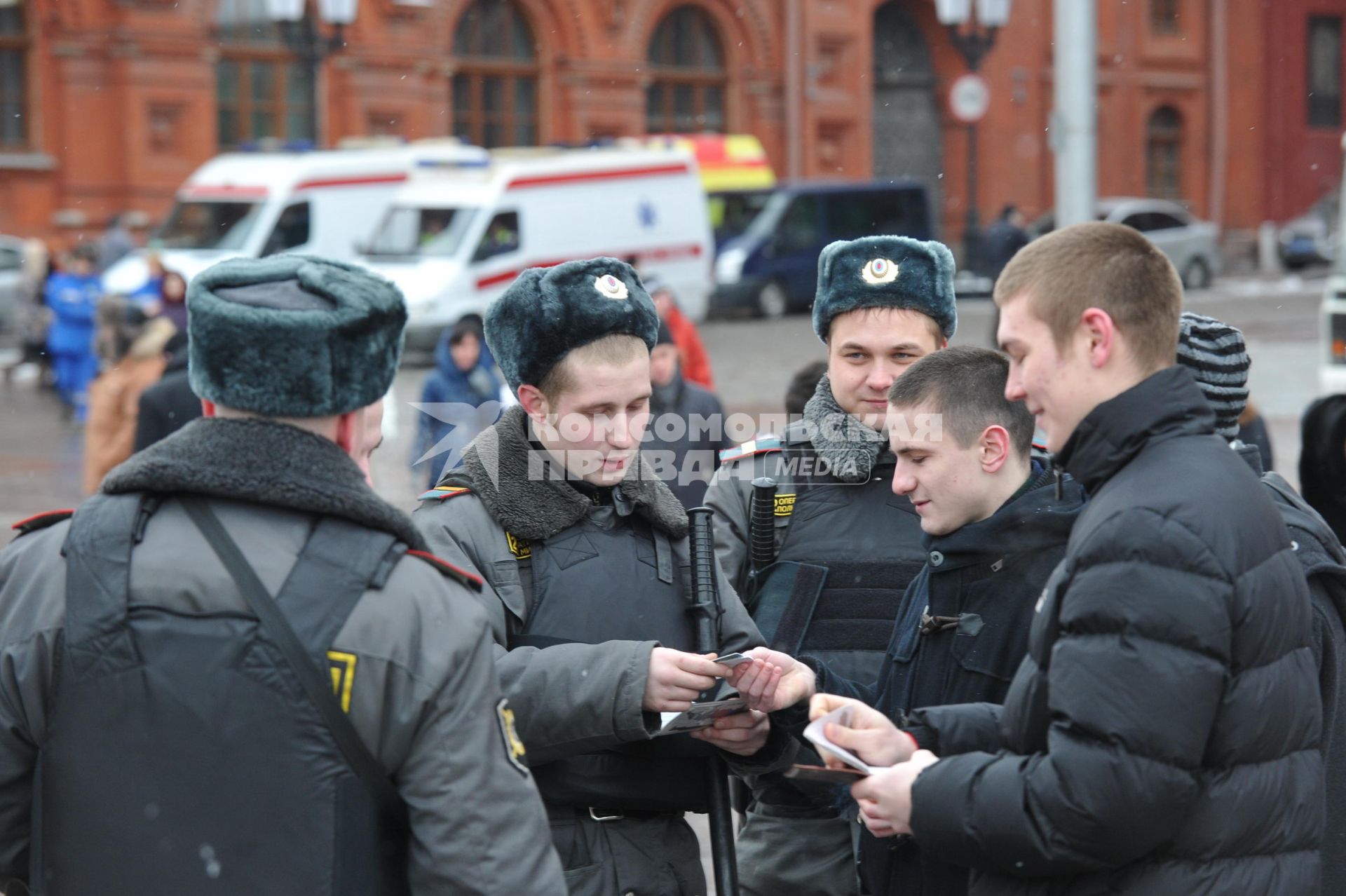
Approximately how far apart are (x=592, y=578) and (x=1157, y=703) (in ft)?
3.81

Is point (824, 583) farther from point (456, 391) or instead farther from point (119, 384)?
point (119, 384)

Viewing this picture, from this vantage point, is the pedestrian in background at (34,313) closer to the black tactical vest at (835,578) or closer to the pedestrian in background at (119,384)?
the pedestrian in background at (119,384)

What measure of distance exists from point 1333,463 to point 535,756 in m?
3.42

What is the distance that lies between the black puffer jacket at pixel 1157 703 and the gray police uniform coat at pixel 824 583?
1041 millimetres

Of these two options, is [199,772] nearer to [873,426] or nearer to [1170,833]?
[1170,833]

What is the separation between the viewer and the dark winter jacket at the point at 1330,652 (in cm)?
288

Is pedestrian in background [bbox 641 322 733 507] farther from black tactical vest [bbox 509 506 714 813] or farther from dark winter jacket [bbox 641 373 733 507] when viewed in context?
black tactical vest [bbox 509 506 714 813]

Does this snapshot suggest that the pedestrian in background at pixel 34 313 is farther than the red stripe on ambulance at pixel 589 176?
No

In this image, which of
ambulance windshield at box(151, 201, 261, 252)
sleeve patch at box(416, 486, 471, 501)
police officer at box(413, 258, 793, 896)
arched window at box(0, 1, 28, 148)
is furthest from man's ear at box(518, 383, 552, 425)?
arched window at box(0, 1, 28, 148)

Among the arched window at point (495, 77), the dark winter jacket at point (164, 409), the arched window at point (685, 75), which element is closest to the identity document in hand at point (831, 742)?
the dark winter jacket at point (164, 409)

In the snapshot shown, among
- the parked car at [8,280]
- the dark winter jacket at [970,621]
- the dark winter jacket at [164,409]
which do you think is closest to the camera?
the dark winter jacket at [970,621]

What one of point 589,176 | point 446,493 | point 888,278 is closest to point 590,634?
point 446,493

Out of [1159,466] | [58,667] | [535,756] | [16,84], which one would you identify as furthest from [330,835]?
[16,84]

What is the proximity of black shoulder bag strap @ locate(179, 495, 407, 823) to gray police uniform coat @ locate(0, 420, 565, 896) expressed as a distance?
1 centimetres
